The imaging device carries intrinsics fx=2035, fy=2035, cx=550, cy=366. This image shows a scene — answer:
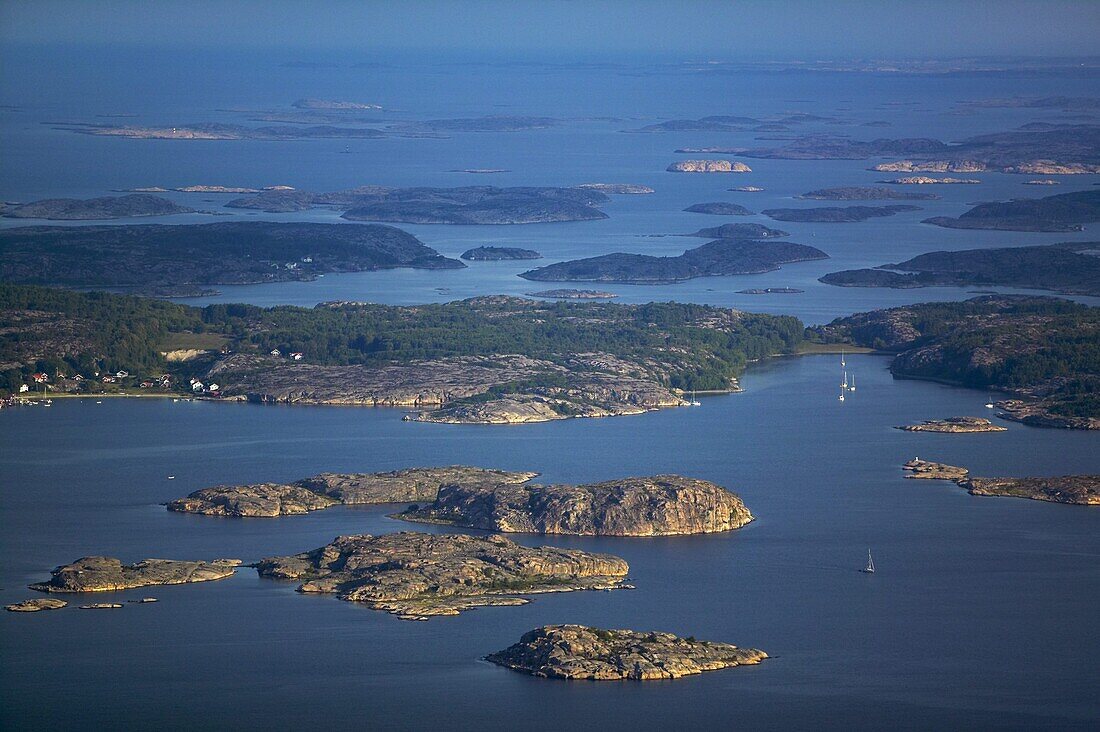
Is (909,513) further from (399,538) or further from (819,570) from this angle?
(399,538)

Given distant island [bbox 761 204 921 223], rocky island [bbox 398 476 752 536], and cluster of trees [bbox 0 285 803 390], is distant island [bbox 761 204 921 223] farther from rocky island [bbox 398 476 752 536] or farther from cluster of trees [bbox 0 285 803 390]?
rocky island [bbox 398 476 752 536]

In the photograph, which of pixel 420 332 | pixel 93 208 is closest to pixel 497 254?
pixel 93 208

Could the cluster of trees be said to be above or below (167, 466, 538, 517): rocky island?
above

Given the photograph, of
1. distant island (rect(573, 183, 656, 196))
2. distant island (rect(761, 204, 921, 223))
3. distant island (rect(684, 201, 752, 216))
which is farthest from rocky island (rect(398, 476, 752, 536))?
distant island (rect(573, 183, 656, 196))

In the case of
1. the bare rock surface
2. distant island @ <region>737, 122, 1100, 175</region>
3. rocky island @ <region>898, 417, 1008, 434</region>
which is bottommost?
rocky island @ <region>898, 417, 1008, 434</region>

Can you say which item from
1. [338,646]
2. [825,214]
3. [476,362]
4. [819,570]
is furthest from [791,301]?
[338,646]

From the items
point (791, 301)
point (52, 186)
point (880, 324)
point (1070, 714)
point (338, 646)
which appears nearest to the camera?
point (1070, 714)

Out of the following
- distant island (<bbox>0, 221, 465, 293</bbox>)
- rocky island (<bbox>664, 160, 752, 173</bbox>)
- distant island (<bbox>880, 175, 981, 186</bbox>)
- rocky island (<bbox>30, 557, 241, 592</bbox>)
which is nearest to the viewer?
rocky island (<bbox>30, 557, 241, 592</bbox>)

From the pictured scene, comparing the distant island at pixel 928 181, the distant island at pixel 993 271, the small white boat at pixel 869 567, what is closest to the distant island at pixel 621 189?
the distant island at pixel 928 181
